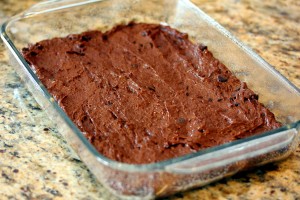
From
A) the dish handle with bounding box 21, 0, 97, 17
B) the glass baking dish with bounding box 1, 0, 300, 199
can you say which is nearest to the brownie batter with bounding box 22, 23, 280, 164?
the glass baking dish with bounding box 1, 0, 300, 199

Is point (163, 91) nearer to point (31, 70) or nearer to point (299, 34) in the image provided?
point (31, 70)

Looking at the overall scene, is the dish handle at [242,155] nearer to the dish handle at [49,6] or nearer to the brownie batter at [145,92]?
the brownie batter at [145,92]

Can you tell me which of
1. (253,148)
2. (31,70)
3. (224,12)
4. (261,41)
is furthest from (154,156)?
(224,12)

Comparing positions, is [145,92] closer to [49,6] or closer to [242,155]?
[242,155]

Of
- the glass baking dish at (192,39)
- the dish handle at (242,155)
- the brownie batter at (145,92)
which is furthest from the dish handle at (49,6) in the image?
the dish handle at (242,155)

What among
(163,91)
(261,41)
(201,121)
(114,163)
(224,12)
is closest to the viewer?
(114,163)

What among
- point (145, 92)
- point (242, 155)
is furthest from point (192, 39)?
point (242, 155)
